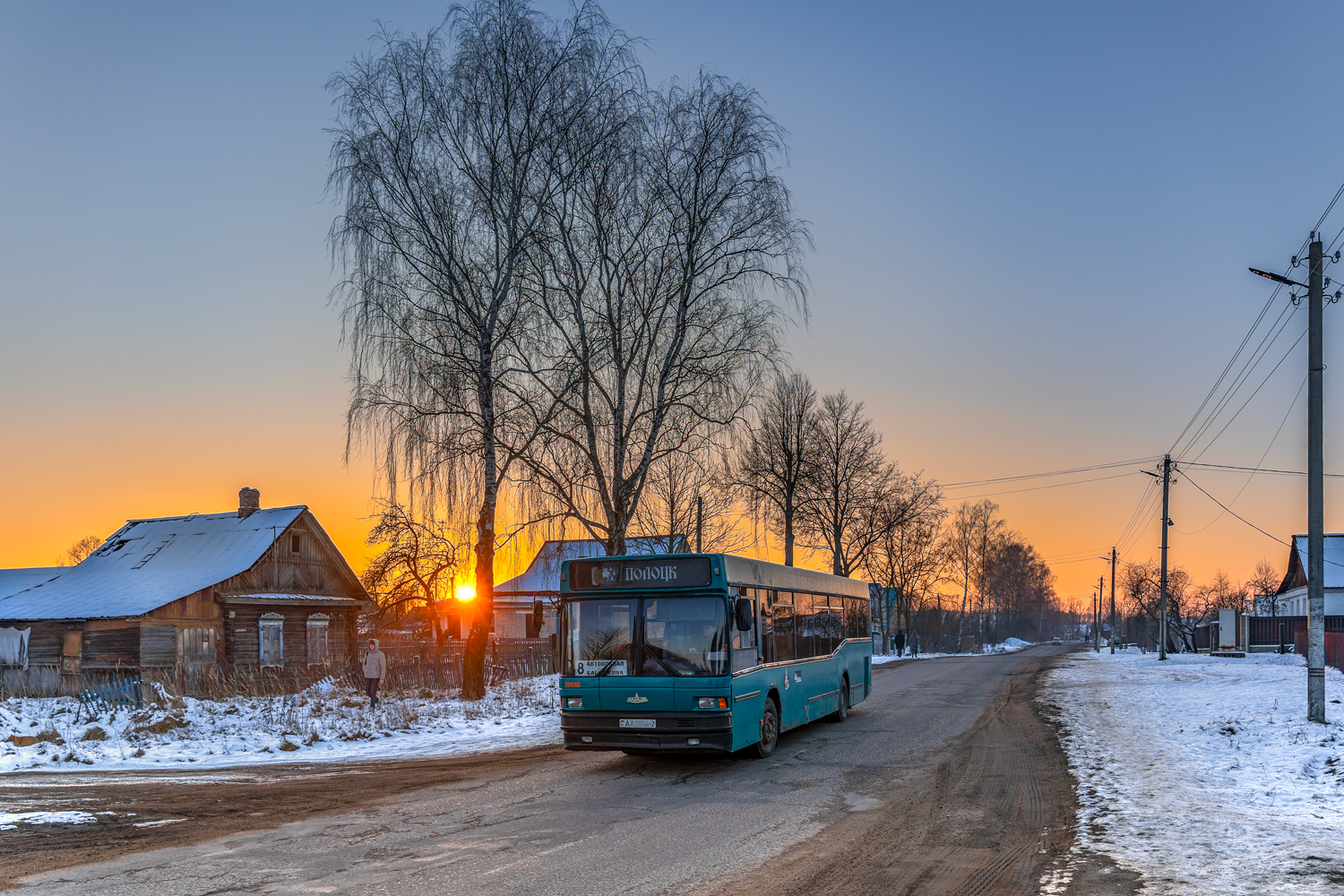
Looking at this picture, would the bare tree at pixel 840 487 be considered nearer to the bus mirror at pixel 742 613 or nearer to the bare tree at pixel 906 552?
the bare tree at pixel 906 552

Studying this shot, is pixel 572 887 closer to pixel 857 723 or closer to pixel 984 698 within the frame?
pixel 857 723

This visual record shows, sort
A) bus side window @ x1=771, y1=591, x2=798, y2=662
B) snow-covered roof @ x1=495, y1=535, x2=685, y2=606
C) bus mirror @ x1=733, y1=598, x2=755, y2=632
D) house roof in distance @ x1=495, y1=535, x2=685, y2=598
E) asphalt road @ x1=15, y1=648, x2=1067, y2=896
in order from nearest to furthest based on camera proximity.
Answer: asphalt road @ x1=15, y1=648, x2=1067, y2=896, bus mirror @ x1=733, y1=598, x2=755, y2=632, bus side window @ x1=771, y1=591, x2=798, y2=662, house roof in distance @ x1=495, y1=535, x2=685, y2=598, snow-covered roof @ x1=495, y1=535, x2=685, y2=606

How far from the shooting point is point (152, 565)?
38.4 meters

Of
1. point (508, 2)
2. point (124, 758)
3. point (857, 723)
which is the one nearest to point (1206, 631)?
point (857, 723)

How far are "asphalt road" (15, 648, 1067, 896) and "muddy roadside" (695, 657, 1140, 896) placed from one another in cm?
26

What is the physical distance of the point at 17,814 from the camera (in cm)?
1046

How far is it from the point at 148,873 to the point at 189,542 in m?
35.0

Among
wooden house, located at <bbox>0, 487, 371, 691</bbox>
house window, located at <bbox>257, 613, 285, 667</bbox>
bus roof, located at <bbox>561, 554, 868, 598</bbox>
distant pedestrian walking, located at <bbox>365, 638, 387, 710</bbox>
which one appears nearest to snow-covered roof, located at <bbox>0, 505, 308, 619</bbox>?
wooden house, located at <bbox>0, 487, 371, 691</bbox>

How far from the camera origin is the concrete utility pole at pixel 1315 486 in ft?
54.6

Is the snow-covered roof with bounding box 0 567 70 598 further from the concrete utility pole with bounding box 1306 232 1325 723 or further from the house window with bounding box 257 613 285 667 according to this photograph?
the concrete utility pole with bounding box 1306 232 1325 723

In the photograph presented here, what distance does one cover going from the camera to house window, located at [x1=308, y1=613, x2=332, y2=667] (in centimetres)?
3819

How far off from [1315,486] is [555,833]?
587 inches

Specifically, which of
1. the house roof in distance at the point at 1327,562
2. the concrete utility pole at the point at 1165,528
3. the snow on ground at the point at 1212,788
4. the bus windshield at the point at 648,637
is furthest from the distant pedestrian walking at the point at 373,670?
the house roof in distance at the point at 1327,562

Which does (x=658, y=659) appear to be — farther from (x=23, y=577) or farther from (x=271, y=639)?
(x=23, y=577)
